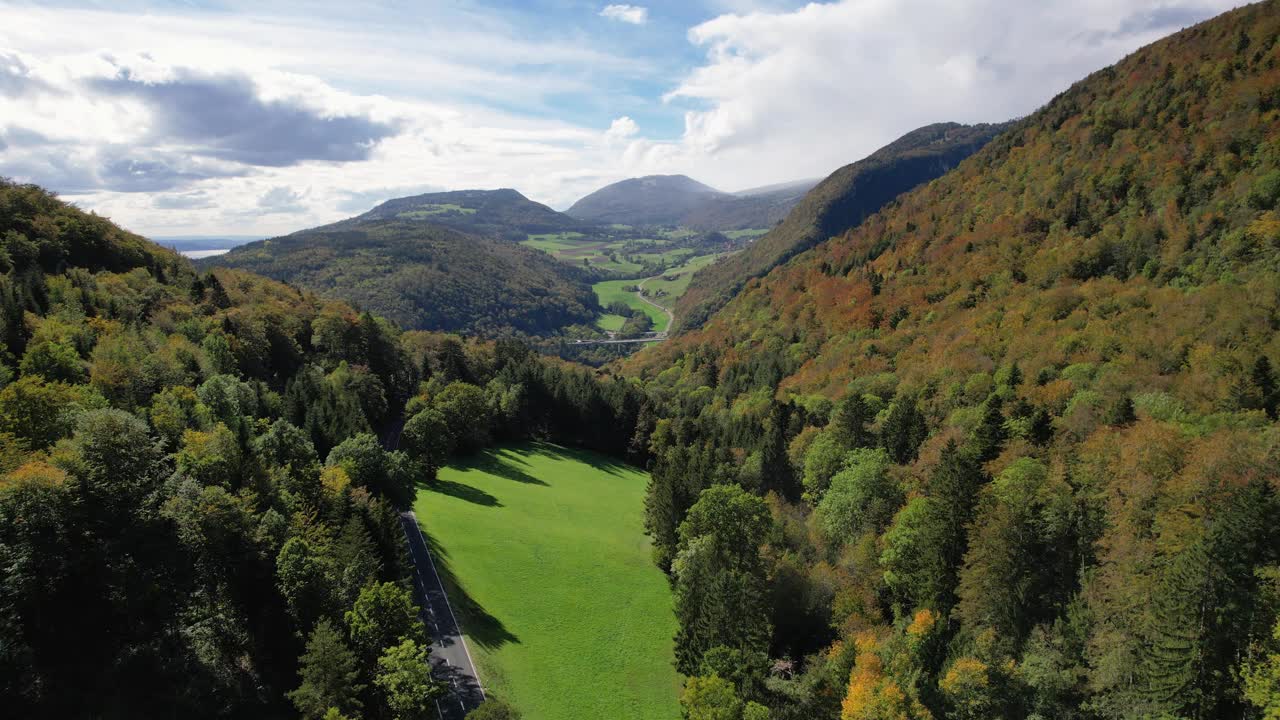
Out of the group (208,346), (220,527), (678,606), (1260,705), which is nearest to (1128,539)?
(1260,705)

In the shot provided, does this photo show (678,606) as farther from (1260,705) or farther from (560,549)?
(1260,705)

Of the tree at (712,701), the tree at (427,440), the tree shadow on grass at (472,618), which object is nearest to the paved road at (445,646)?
the tree shadow on grass at (472,618)

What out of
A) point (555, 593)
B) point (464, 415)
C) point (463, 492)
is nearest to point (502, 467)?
point (464, 415)

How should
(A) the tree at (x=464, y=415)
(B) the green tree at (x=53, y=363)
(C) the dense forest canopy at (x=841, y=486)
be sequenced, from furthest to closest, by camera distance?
1. (A) the tree at (x=464, y=415)
2. (B) the green tree at (x=53, y=363)
3. (C) the dense forest canopy at (x=841, y=486)

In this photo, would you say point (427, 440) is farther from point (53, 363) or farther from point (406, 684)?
point (406, 684)

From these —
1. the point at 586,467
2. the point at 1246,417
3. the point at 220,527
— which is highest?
the point at 1246,417

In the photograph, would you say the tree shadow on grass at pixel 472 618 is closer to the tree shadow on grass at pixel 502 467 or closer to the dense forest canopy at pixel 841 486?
the dense forest canopy at pixel 841 486
